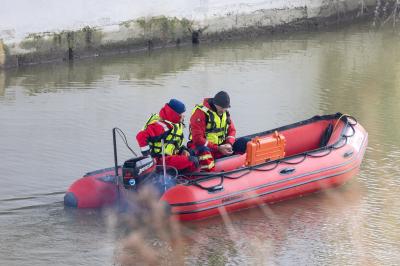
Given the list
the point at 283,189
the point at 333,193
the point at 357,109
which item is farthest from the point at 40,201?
the point at 357,109

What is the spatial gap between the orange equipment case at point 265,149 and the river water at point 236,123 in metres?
0.59

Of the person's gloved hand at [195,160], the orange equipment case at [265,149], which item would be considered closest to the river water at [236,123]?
the orange equipment case at [265,149]

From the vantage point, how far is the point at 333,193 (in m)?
10.6

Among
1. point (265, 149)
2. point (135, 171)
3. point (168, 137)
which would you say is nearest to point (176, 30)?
point (265, 149)

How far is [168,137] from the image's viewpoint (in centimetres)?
980

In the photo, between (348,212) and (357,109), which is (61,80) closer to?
(357,109)

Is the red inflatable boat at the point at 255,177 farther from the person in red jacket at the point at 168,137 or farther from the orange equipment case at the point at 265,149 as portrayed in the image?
the person in red jacket at the point at 168,137

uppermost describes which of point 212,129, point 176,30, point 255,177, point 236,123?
point 176,30

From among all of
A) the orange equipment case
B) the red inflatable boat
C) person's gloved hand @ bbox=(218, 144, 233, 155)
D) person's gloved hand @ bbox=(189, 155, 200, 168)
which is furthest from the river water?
person's gloved hand @ bbox=(218, 144, 233, 155)

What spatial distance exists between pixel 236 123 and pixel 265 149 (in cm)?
293

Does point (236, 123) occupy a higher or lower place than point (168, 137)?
lower

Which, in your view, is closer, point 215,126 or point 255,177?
point 255,177

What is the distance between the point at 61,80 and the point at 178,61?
2838mm

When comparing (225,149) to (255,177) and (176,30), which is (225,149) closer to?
(255,177)
